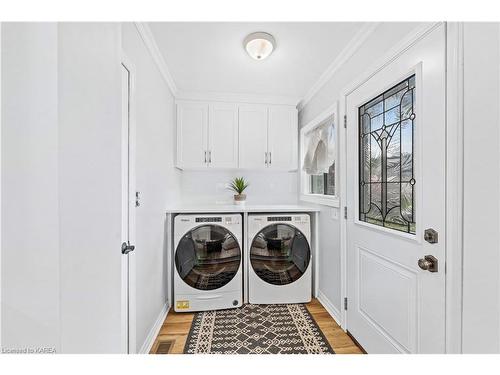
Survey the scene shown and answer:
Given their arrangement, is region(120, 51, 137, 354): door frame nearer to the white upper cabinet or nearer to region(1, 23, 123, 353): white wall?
region(1, 23, 123, 353): white wall

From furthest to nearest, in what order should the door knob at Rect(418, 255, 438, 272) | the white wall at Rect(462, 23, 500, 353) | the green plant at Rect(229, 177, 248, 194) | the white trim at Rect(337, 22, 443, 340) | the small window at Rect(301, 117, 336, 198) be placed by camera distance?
1. the green plant at Rect(229, 177, 248, 194)
2. the small window at Rect(301, 117, 336, 198)
3. the white trim at Rect(337, 22, 443, 340)
4. the door knob at Rect(418, 255, 438, 272)
5. the white wall at Rect(462, 23, 500, 353)

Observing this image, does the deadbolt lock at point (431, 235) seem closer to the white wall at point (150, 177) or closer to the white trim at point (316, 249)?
the white trim at point (316, 249)

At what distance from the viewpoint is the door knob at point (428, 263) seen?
1.02m

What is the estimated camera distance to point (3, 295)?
34 cm

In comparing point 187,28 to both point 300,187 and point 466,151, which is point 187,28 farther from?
point 300,187

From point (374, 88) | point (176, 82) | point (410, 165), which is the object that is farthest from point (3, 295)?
point (176, 82)

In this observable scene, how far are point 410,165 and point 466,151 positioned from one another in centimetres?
44

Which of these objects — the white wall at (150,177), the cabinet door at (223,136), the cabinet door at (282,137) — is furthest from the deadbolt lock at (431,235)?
the cabinet door at (223,136)

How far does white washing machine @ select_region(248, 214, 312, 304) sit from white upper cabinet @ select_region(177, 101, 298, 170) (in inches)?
28.9

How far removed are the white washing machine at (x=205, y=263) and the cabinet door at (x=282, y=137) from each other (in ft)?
3.19

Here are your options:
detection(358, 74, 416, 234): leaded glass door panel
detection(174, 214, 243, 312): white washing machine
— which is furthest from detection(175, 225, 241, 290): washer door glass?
detection(358, 74, 416, 234): leaded glass door panel

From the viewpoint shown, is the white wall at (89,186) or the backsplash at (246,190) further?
the backsplash at (246,190)

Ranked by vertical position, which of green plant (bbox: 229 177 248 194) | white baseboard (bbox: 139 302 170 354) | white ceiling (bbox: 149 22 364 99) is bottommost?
white baseboard (bbox: 139 302 170 354)

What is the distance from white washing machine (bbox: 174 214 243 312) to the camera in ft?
7.04
